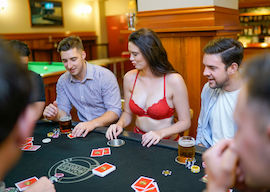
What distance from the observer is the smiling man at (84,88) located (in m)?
2.50

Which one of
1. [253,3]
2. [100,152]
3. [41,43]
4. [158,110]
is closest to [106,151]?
[100,152]

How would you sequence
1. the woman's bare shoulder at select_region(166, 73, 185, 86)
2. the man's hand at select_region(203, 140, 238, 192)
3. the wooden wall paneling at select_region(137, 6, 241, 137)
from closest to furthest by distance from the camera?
the man's hand at select_region(203, 140, 238, 192)
the woman's bare shoulder at select_region(166, 73, 185, 86)
the wooden wall paneling at select_region(137, 6, 241, 137)

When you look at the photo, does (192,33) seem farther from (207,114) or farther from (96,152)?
(96,152)

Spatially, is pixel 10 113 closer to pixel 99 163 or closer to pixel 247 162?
pixel 247 162

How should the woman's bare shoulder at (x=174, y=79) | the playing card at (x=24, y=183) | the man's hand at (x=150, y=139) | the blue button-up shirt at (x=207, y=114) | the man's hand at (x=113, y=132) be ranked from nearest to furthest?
the playing card at (x=24, y=183), the man's hand at (x=150, y=139), the man's hand at (x=113, y=132), the blue button-up shirt at (x=207, y=114), the woman's bare shoulder at (x=174, y=79)

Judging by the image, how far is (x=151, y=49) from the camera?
2172 millimetres

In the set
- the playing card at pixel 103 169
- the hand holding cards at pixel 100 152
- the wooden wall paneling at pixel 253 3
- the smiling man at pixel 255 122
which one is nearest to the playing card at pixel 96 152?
the hand holding cards at pixel 100 152

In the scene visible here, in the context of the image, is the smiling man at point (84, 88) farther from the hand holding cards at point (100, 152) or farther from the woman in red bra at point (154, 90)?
the hand holding cards at point (100, 152)

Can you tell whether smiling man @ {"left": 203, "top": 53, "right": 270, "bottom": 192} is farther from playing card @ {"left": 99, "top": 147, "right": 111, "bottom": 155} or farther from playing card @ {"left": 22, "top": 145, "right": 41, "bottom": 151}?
playing card @ {"left": 22, "top": 145, "right": 41, "bottom": 151}

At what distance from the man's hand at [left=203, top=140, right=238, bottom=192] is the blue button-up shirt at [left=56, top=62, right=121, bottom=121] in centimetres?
175

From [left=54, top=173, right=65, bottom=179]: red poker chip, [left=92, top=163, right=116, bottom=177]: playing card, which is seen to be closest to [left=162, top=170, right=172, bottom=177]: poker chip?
[left=92, top=163, right=116, bottom=177]: playing card

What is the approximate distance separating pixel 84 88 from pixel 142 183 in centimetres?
154

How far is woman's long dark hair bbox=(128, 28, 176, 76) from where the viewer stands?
217cm

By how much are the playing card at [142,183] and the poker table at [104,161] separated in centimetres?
2
